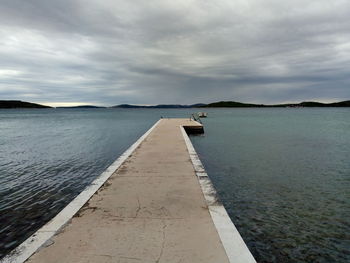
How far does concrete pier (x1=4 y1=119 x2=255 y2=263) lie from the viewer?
2.96 meters

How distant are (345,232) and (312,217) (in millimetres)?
785

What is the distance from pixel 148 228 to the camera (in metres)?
3.64

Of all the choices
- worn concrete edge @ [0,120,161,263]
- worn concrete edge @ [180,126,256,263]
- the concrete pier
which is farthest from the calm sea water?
worn concrete edge @ [0,120,161,263]

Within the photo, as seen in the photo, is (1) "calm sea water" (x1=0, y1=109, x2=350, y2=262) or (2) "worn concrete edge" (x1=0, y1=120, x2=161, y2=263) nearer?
(2) "worn concrete edge" (x1=0, y1=120, x2=161, y2=263)

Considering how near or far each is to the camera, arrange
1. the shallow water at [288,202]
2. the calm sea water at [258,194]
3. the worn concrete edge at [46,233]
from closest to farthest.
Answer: the worn concrete edge at [46,233] < the shallow water at [288,202] < the calm sea water at [258,194]

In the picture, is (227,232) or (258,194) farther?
(258,194)

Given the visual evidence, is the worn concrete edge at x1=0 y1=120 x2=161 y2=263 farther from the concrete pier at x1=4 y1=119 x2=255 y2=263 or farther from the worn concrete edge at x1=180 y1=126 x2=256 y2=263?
the worn concrete edge at x1=180 y1=126 x2=256 y2=263

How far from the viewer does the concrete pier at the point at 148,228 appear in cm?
296

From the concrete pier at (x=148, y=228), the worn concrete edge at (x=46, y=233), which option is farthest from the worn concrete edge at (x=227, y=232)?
the worn concrete edge at (x=46, y=233)

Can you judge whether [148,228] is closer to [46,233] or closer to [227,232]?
[227,232]

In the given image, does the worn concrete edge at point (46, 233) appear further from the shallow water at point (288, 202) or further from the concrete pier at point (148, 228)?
the shallow water at point (288, 202)

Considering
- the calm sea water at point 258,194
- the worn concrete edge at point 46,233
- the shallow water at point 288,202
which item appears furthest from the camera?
the calm sea water at point 258,194

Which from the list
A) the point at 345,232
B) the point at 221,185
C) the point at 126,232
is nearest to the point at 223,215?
the point at 126,232

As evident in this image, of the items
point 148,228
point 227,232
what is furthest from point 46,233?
point 227,232
